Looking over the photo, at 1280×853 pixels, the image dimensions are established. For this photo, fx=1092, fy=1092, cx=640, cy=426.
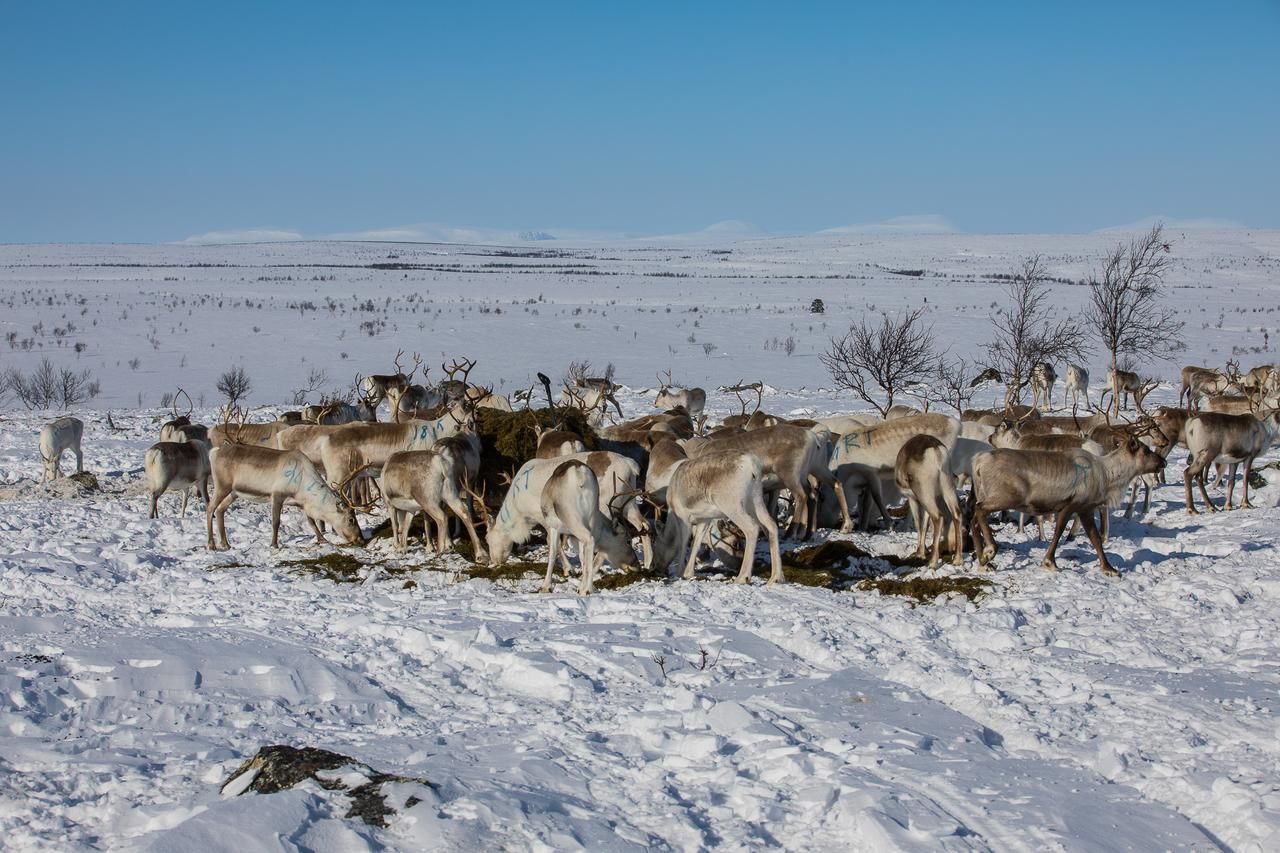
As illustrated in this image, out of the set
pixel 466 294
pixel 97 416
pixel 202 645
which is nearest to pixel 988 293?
pixel 466 294

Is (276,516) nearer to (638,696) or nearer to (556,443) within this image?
(556,443)

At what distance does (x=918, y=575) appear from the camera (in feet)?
32.4

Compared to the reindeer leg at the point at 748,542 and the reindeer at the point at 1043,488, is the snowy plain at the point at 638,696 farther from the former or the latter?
the reindeer at the point at 1043,488

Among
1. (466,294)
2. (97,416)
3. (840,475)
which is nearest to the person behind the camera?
(840,475)

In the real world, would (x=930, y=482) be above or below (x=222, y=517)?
above

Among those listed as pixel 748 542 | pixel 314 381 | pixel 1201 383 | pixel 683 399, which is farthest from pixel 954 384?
pixel 748 542

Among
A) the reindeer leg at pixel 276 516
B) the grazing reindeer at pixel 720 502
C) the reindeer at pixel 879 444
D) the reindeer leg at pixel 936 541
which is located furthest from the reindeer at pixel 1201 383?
the reindeer leg at pixel 276 516

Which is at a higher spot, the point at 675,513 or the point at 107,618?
the point at 675,513

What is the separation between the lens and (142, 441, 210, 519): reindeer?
1323cm

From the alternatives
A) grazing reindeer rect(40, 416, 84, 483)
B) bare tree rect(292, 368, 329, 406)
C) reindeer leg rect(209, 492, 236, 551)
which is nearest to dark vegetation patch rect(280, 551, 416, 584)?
reindeer leg rect(209, 492, 236, 551)

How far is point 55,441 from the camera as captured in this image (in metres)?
15.8

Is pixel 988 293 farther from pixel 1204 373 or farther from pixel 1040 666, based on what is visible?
pixel 1040 666

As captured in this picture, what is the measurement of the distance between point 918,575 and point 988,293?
58.3 meters

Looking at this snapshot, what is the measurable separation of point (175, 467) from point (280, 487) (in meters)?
2.20
